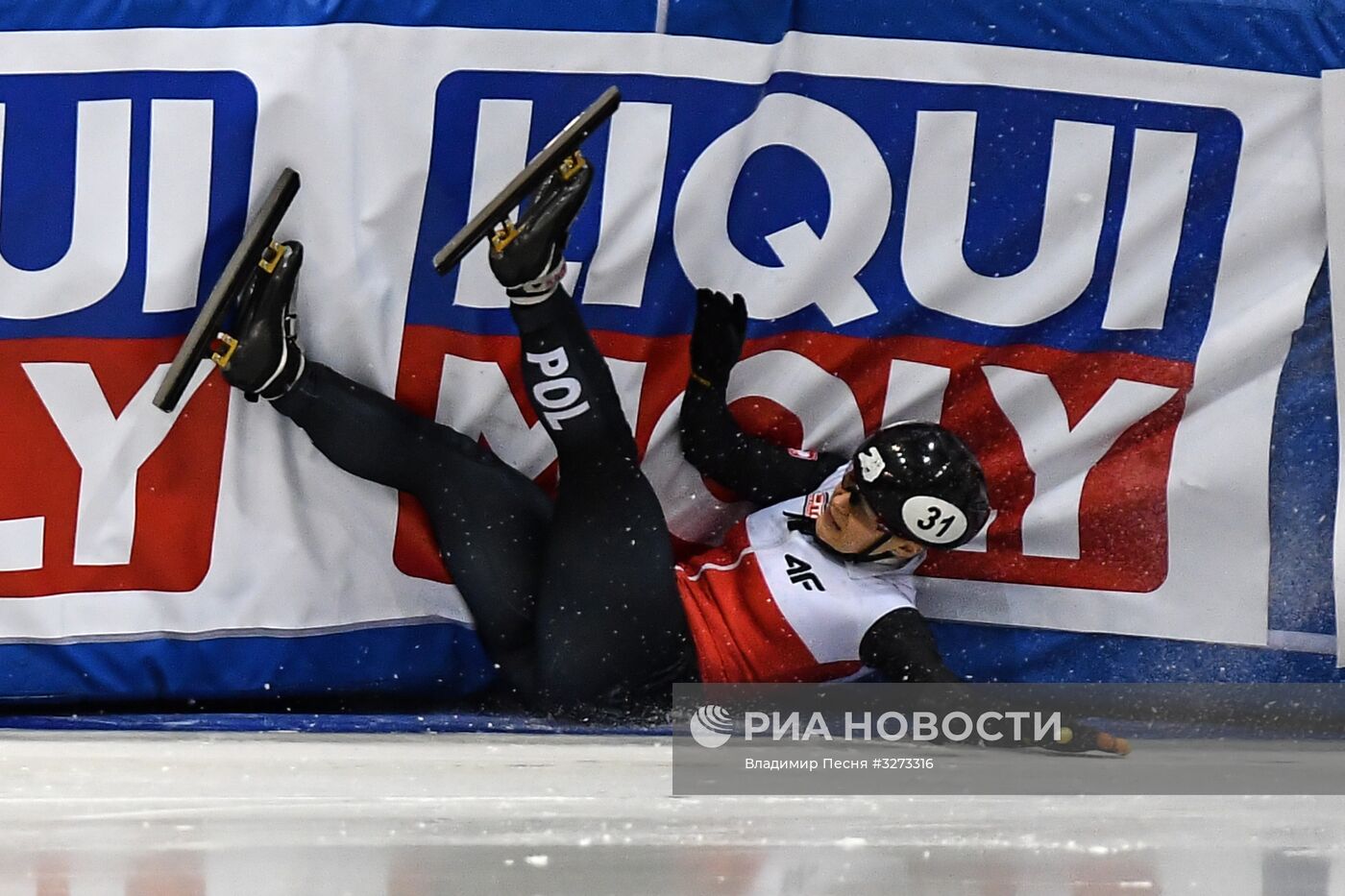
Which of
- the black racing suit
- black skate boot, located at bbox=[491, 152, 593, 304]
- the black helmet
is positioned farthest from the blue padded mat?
black skate boot, located at bbox=[491, 152, 593, 304]

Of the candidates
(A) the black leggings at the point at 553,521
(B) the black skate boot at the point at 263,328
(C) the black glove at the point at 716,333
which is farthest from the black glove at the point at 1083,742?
(B) the black skate boot at the point at 263,328

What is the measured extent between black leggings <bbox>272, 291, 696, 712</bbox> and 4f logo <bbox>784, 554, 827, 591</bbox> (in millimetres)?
200

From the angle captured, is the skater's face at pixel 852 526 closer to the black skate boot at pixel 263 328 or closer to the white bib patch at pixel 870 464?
the white bib patch at pixel 870 464

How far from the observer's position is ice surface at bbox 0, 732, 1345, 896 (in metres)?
1.81

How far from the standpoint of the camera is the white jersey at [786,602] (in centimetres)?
246

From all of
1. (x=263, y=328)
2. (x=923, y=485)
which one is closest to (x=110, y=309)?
(x=263, y=328)

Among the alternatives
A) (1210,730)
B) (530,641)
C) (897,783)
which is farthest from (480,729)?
(1210,730)

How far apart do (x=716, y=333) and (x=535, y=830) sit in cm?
87

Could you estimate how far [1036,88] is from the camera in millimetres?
2449

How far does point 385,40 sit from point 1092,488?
4.54 ft

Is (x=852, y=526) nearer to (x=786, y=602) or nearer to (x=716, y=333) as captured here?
(x=786, y=602)

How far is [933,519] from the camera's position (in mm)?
2342

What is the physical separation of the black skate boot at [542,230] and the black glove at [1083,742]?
42.3 inches

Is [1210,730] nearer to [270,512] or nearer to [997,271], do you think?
[997,271]
